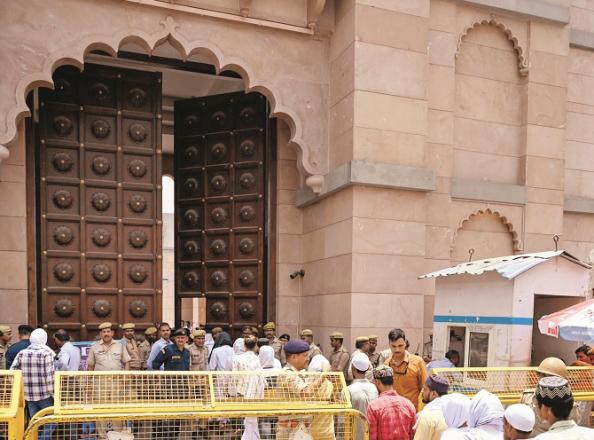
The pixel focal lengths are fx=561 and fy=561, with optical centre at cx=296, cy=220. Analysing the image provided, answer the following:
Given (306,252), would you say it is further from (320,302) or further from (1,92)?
(1,92)

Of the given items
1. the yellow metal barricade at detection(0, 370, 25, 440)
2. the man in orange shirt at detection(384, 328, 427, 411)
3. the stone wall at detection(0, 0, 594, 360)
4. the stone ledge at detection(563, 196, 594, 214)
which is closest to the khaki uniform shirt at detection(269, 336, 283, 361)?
the stone wall at detection(0, 0, 594, 360)

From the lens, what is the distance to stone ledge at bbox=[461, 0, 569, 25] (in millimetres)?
9102

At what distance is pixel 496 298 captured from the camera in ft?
19.7

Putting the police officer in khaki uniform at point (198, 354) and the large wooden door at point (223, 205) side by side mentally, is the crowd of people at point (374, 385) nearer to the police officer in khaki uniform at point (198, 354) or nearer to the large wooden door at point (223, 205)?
the police officer in khaki uniform at point (198, 354)

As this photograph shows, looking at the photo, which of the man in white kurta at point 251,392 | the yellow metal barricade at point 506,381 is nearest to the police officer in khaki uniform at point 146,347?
the man in white kurta at point 251,392

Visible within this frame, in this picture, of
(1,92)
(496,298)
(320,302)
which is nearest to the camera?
(496,298)

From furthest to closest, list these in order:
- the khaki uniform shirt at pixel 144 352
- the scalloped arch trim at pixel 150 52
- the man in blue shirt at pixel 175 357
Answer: the khaki uniform shirt at pixel 144 352, the scalloped arch trim at pixel 150 52, the man in blue shirt at pixel 175 357

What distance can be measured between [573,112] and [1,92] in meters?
9.12

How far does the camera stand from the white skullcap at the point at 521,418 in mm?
2680

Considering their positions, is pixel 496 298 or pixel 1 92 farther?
pixel 1 92

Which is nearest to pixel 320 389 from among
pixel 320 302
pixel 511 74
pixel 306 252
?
pixel 320 302

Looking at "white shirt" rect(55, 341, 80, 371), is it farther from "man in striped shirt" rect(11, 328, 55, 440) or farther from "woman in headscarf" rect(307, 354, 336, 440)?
"woman in headscarf" rect(307, 354, 336, 440)

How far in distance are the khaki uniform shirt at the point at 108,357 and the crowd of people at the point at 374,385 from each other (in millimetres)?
11

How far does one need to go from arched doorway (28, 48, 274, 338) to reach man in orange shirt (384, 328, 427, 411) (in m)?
4.73
